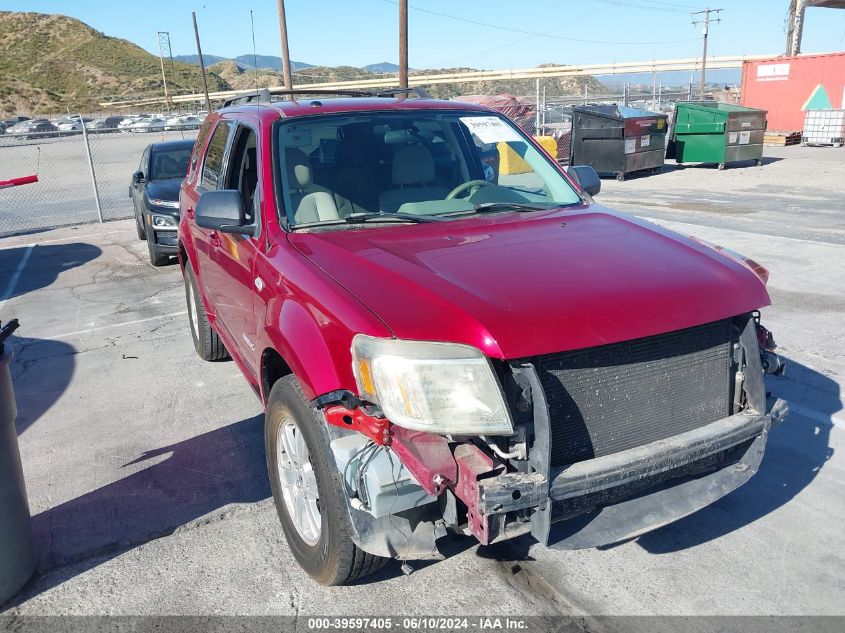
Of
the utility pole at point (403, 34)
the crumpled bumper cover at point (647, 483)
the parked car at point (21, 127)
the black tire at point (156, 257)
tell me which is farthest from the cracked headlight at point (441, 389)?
the parked car at point (21, 127)

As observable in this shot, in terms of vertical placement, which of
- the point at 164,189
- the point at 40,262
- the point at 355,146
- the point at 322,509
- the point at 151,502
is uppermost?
the point at 355,146

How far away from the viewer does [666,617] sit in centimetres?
284

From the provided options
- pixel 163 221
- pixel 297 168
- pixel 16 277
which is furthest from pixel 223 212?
pixel 16 277

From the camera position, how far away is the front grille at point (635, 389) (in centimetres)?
261

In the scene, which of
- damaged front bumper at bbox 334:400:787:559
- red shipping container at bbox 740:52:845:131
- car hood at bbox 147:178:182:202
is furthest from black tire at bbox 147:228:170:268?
red shipping container at bbox 740:52:845:131

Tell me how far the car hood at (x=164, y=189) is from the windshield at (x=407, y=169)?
6583 millimetres

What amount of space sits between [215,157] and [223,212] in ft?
4.76

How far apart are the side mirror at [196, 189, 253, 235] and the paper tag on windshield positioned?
1.56m

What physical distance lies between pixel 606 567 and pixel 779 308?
4.45 metres

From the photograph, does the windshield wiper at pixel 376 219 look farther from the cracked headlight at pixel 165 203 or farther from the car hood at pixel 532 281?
the cracked headlight at pixel 165 203

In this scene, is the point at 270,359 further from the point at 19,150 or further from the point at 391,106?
A: the point at 19,150

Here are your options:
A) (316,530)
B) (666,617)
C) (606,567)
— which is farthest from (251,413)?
(666,617)

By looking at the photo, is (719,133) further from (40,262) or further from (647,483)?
(647,483)

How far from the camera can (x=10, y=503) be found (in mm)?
2979
